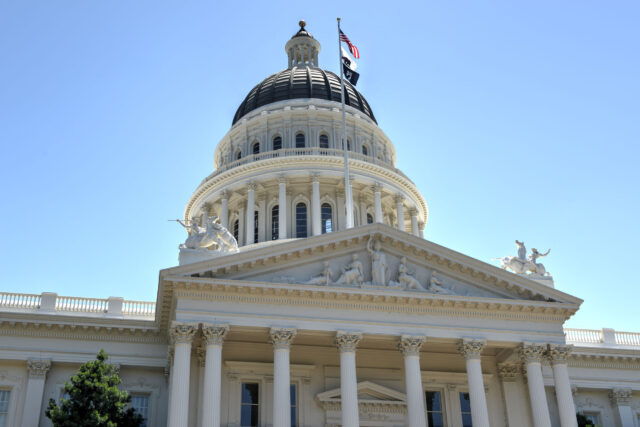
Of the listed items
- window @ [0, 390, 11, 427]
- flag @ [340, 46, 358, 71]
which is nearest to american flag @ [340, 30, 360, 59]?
flag @ [340, 46, 358, 71]

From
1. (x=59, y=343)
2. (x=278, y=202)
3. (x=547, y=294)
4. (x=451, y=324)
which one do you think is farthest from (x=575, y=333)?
(x=59, y=343)

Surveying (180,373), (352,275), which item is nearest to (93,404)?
(180,373)

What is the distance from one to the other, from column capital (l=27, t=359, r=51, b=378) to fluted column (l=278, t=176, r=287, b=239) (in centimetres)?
A: 1673

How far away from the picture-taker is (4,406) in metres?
30.4

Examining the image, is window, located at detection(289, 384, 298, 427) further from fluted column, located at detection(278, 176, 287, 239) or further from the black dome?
the black dome

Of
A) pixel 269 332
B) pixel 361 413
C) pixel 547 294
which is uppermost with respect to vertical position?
pixel 547 294

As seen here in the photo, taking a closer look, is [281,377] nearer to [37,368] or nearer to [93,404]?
[93,404]

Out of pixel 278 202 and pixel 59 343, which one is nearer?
pixel 59 343

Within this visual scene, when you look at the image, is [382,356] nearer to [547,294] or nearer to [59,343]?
[547,294]

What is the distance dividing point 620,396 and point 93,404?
23.6 meters

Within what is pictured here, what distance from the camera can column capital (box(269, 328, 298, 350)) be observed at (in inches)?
1087

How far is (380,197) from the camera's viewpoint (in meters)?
47.5

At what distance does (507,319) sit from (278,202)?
19759mm

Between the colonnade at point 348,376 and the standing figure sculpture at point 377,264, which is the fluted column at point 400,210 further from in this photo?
the colonnade at point 348,376
